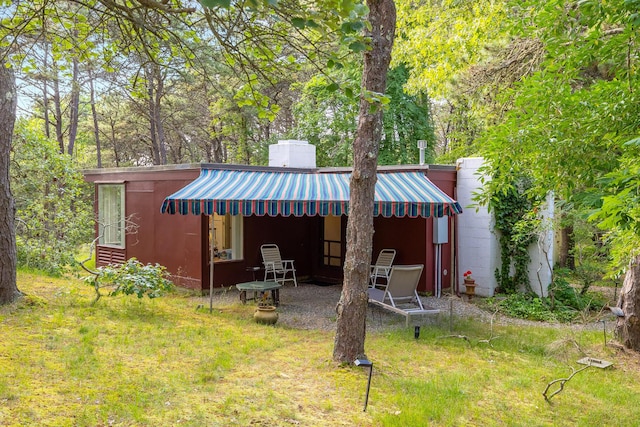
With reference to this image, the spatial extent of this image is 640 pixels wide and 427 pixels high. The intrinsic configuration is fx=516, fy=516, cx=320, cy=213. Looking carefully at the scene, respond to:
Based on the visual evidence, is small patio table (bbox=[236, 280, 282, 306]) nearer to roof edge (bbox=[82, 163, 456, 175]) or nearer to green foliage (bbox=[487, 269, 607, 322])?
roof edge (bbox=[82, 163, 456, 175])

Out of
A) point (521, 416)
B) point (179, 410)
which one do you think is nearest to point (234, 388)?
point (179, 410)

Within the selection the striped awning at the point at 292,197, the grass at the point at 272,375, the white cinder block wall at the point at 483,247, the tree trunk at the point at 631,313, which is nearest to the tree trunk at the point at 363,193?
the grass at the point at 272,375

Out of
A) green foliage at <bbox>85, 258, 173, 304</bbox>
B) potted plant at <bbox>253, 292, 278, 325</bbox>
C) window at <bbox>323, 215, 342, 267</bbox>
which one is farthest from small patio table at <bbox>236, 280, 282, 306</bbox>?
window at <bbox>323, 215, 342, 267</bbox>

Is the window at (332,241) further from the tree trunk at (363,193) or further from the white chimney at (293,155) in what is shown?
the tree trunk at (363,193)

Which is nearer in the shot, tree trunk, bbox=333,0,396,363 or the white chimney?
tree trunk, bbox=333,0,396,363

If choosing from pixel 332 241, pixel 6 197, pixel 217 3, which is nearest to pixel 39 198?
pixel 6 197

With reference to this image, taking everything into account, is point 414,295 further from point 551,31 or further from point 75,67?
point 75,67

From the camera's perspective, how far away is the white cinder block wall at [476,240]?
11141 millimetres

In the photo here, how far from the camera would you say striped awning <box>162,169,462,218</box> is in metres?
8.59

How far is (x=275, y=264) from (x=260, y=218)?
1.12 meters

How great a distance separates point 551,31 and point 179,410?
4.59m

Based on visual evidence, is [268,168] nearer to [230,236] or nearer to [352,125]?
[230,236]

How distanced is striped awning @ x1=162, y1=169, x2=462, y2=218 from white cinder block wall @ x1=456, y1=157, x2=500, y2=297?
1.18 m

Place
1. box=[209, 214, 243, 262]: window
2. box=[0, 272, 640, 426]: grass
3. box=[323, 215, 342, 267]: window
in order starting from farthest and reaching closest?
1. box=[323, 215, 342, 267]: window
2. box=[209, 214, 243, 262]: window
3. box=[0, 272, 640, 426]: grass
